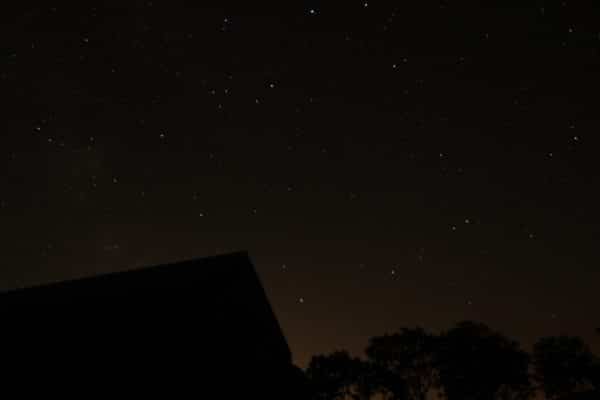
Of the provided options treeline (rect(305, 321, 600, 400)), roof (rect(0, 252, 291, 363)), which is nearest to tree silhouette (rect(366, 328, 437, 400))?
treeline (rect(305, 321, 600, 400))

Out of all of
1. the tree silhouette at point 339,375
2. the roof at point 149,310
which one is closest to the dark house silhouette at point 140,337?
the roof at point 149,310

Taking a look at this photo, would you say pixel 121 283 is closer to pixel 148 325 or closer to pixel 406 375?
pixel 148 325

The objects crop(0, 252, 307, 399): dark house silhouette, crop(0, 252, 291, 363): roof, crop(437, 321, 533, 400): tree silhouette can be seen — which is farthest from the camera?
crop(437, 321, 533, 400): tree silhouette

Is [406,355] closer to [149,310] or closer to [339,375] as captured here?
[339,375]

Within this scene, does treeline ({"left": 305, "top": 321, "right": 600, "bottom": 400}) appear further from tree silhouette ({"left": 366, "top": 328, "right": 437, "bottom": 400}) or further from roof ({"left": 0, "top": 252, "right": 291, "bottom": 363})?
roof ({"left": 0, "top": 252, "right": 291, "bottom": 363})

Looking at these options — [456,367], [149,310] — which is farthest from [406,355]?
[149,310]

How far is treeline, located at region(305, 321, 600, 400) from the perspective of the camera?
44312 millimetres

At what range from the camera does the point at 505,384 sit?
46.1 meters

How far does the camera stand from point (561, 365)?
4681 centimetres

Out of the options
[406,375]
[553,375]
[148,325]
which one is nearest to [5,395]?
[148,325]

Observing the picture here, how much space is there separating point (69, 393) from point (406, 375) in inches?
1514

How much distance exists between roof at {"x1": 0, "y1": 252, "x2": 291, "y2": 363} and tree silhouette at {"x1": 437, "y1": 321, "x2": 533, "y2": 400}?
112ft

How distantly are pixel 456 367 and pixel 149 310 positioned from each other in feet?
123

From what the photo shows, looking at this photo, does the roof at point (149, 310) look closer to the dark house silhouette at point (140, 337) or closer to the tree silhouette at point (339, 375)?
the dark house silhouette at point (140, 337)
